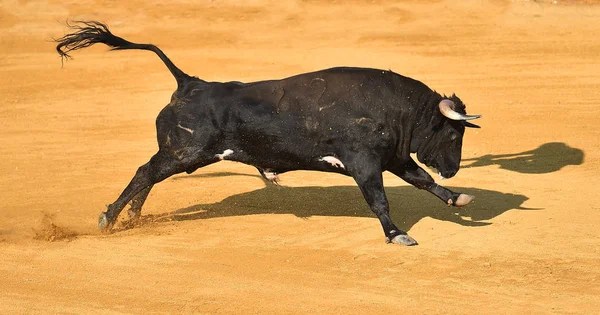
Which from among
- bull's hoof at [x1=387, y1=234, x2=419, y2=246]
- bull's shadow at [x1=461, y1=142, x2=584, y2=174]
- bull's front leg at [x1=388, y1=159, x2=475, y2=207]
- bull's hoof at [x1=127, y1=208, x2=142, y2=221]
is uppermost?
bull's front leg at [x1=388, y1=159, x2=475, y2=207]

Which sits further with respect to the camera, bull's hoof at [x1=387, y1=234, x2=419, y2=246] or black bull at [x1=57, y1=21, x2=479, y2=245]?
black bull at [x1=57, y1=21, x2=479, y2=245]

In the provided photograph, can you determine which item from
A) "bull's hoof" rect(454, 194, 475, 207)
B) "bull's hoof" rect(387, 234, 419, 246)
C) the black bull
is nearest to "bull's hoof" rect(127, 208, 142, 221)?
the black bull

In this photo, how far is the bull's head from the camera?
36.9 feet

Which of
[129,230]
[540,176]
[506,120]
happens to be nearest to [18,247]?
→ [129,230]

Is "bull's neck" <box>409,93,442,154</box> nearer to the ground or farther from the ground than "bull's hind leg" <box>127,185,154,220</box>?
farther from the ground

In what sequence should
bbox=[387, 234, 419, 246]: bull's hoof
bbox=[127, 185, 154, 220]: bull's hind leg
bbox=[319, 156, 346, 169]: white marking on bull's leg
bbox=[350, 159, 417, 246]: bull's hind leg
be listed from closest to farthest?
bbox=[387, 234, 419, 246]: bull's hoof
bbox=[350, 159, 417, 246]: bull's hind leg
bbox=[319, 156, 346, 169]: white marking on bull's leg
bbox=[127, 185, 154, 220]: bull's hind leg

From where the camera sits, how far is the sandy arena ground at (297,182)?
9.30 metres

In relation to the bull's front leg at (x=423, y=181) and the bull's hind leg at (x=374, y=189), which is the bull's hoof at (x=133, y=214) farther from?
the bull's front leg at (x=423, y=181)

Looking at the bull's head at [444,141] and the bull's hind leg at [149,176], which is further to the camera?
the bull's head at [444,141]

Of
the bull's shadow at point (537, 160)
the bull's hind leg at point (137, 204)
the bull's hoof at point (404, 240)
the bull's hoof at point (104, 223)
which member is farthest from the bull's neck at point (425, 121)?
the bull's shadow at point (537, 160)

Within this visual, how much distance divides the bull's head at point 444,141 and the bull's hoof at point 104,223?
3225 mm

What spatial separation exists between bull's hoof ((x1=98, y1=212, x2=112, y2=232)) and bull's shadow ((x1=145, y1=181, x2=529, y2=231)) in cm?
64

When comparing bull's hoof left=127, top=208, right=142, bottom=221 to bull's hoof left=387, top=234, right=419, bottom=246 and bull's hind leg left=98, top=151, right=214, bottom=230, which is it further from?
bull's hoof left=387, top=234, right=419, bottom=246

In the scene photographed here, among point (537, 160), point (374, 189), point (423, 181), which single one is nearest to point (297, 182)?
point (423, 181)
